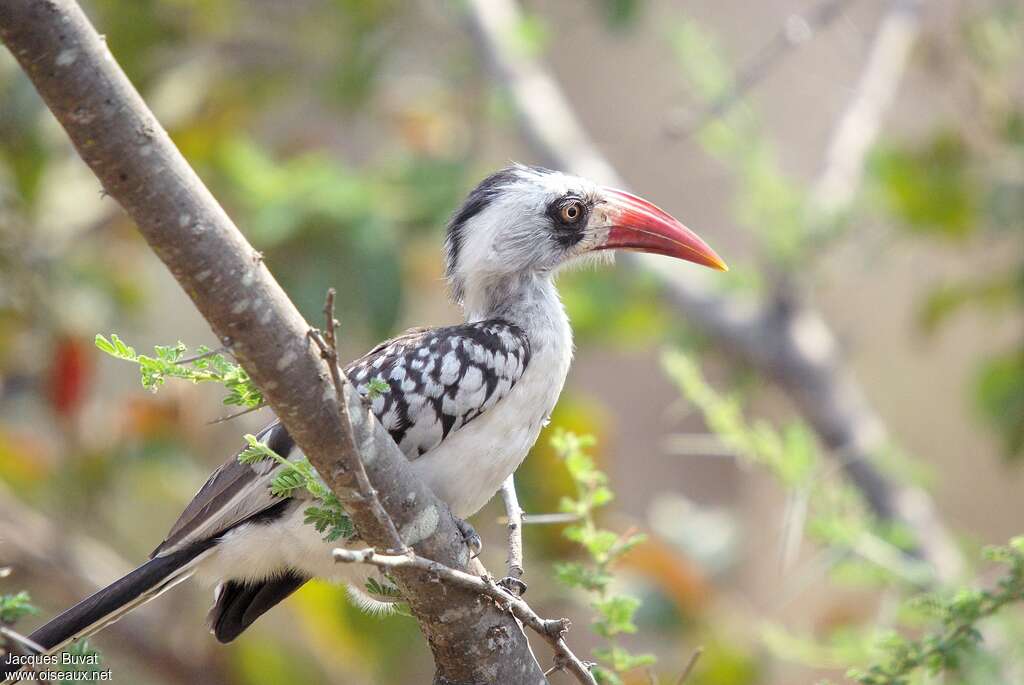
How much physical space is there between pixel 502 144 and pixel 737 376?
2.41 meters

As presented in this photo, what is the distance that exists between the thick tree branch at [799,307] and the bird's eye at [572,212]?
5.13 feet

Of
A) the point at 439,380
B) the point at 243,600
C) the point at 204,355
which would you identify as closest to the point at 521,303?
the point at 439,380

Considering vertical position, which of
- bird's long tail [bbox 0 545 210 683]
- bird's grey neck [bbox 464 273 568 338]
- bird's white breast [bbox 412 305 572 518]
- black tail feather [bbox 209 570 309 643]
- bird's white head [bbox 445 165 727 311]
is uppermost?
bird's white head [bbox 445 165 727 311]

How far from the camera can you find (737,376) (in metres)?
4.24

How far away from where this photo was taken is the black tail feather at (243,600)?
6.90 ft

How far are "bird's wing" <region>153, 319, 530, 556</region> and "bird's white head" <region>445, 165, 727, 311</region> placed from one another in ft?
0.86

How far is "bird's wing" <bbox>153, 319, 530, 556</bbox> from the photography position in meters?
1.92

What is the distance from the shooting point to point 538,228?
2.50 metres

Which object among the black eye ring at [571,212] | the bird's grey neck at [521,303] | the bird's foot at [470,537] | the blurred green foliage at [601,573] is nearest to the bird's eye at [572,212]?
the black eye ring at [571,212]

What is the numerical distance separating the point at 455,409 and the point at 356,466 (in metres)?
0.63

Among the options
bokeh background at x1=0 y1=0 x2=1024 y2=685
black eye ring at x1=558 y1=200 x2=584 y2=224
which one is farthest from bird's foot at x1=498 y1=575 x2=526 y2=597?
bokeh background at x1=0 y1=0 x2=1024 y2=685

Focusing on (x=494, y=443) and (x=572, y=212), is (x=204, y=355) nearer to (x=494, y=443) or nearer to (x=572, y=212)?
(x=494, y=443)

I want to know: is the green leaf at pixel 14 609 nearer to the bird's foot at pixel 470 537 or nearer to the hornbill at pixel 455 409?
the hornbill at pixel 455 409

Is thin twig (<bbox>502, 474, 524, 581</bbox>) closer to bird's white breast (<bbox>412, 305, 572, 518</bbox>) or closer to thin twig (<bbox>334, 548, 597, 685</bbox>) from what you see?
bird's white breast (<bbox>412, 305, 572, 518</bbox>)
